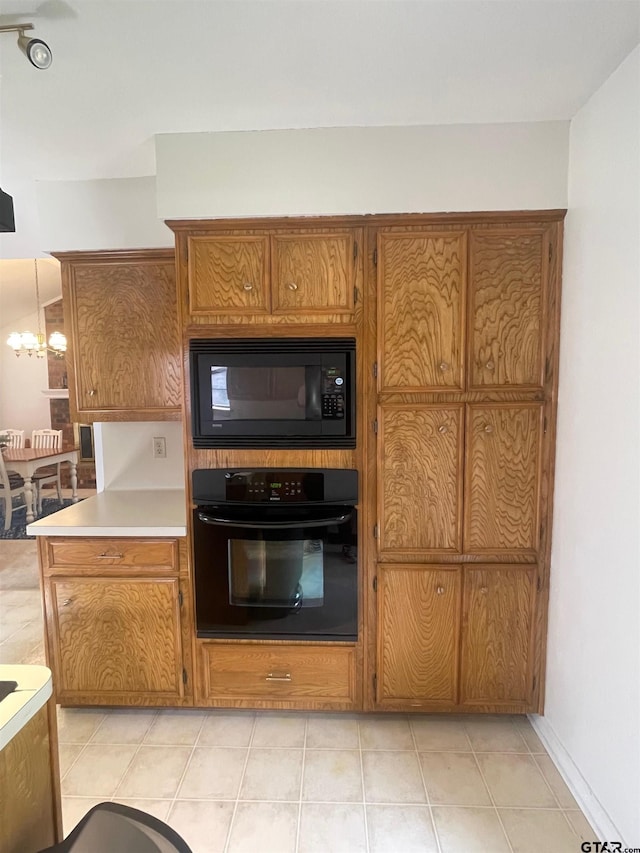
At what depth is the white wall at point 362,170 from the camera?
185 cm

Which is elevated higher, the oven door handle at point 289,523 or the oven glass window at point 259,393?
the oven glass window at point 259,393

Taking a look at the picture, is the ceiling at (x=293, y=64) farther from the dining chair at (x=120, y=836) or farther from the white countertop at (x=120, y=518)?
the dining chair at (x=120, y=836)

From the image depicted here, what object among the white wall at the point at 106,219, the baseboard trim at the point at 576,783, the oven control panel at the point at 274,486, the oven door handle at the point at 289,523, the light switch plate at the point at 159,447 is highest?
the white wall at the point at 106,219

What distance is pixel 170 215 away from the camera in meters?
1.90

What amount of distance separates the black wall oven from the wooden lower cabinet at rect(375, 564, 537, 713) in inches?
7.8

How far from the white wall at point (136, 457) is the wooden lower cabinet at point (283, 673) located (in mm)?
1016

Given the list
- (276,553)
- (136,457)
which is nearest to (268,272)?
(276,553)

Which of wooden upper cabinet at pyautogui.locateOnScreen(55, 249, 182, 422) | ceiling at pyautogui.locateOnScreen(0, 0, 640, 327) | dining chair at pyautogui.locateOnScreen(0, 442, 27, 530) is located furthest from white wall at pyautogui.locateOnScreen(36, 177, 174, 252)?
dining chair at pyautogui.locateOnScreen(0, 442, 27, 530)

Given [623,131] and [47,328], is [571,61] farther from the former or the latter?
[47,328]

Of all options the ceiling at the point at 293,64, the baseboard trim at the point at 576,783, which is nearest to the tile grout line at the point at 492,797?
the baseboard trim at the point at 576,783

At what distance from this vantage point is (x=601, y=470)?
62.7 inches

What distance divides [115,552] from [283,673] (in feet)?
2.93

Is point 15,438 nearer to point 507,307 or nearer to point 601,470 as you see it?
point 507,307

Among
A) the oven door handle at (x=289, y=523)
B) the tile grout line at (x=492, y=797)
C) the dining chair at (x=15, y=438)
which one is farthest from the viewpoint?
the dining chair at (x=15, y=438)
